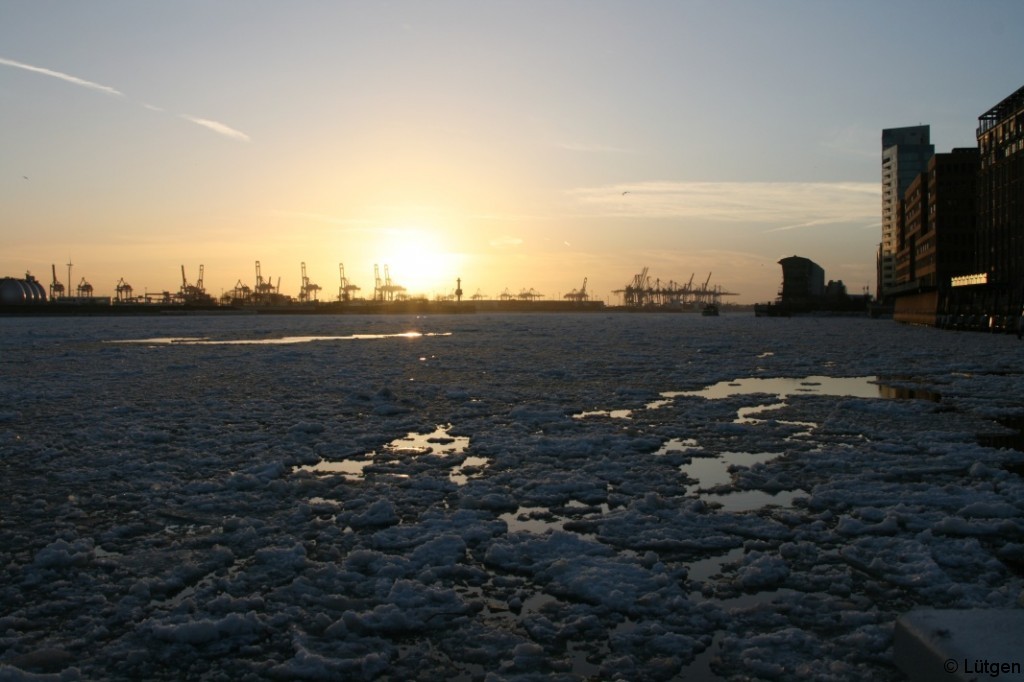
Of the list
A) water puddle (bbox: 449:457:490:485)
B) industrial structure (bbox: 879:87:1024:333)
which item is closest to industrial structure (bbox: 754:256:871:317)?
industrial structure (bbox: 879:87:1024:333)

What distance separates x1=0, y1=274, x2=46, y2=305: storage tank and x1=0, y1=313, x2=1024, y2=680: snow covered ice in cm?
16809

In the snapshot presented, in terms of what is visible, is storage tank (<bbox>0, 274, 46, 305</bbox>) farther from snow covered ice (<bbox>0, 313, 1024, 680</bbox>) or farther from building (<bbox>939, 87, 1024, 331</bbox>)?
snow covered ice (<bbox>0, 313, 1024, 680</bbox>)

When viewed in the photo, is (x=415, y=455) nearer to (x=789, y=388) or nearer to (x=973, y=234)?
(x=789, y=388)

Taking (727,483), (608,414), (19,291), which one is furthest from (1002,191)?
(19,291)

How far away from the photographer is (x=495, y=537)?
24.3 feet

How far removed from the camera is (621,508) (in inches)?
330

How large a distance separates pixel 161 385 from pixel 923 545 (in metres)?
19.1

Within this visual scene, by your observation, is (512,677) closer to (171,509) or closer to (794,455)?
(171,509)

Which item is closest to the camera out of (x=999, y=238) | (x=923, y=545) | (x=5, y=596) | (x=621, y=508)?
(x=5, y=596)

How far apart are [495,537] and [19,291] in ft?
607

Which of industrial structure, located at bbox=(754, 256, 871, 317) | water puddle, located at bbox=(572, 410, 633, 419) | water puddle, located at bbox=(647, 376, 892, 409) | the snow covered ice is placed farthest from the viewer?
industrial structure, located at bbox=(754, 256, 871, 317)

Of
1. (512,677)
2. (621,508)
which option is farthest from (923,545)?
(512,677)

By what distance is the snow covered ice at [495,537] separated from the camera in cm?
502

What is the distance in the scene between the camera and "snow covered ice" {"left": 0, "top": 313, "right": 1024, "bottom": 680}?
16.5 ft
